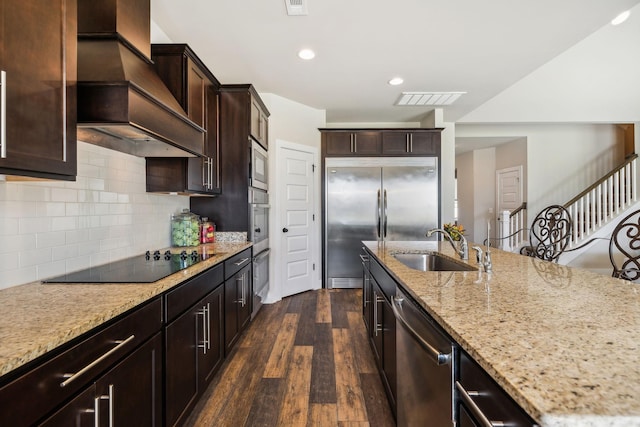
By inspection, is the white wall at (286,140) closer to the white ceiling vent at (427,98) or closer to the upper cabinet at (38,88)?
the white ceiling vent at (427,98)

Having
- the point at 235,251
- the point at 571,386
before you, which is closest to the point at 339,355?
the point at 235,251

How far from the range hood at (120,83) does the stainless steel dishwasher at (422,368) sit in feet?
5.12

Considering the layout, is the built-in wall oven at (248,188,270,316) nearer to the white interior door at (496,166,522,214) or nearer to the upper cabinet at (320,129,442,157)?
the upper cabinet at (320,129,442,157)

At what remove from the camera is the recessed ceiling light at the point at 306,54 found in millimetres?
2998

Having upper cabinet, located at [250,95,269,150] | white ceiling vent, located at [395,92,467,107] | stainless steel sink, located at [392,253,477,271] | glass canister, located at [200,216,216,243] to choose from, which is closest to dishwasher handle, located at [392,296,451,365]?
stainless steel sink, located at [392,253,477,271]

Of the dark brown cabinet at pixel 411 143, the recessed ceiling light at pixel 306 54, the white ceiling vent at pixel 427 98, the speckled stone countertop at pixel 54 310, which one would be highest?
the white ceiling vent at pixel 427 98

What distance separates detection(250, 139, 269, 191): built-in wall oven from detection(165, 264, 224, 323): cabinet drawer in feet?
4.56

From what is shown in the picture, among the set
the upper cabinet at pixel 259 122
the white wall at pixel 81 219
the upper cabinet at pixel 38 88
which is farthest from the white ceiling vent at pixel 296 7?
the white wall at pixel 81 219

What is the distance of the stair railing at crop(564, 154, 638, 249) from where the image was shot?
518cm

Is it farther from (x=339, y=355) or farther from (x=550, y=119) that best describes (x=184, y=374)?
(x=550, y=119)

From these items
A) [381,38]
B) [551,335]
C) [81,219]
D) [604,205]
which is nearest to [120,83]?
[81,219]

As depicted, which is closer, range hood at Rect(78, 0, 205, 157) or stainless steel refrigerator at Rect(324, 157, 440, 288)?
range hood at Rect(78, 0, 205, 157)

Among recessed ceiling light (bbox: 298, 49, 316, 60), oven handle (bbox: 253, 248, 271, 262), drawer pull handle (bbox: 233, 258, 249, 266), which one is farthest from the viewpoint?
oven handle (bbox: 253, 248, 271, 262)

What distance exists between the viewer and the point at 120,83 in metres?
1.45
